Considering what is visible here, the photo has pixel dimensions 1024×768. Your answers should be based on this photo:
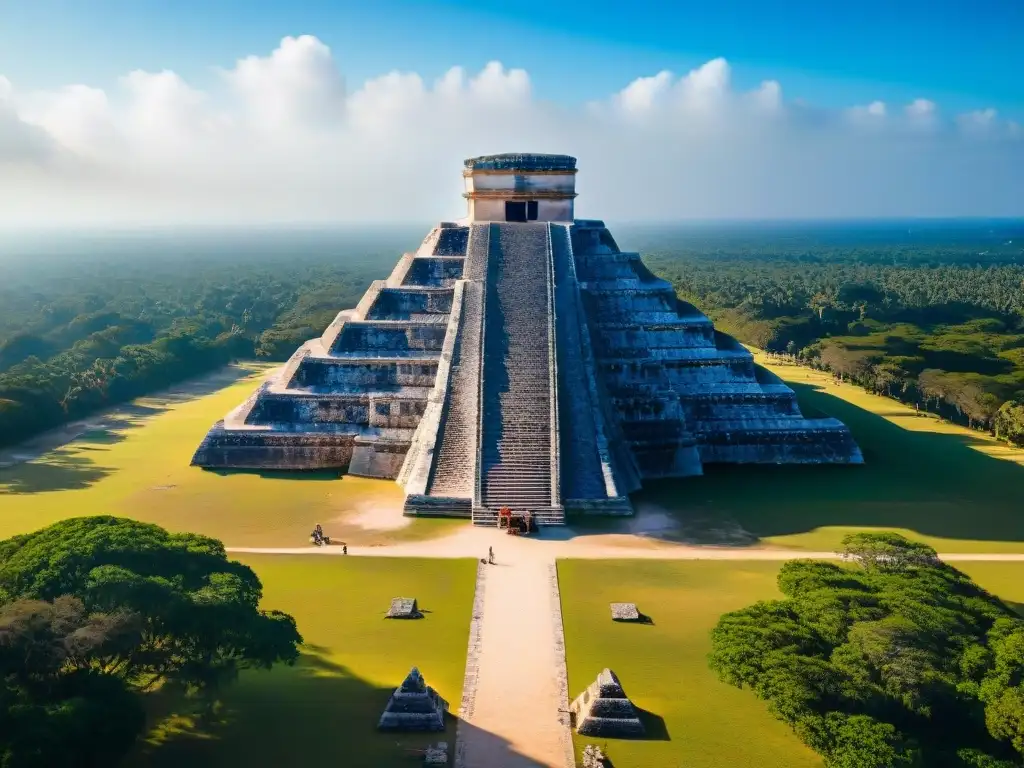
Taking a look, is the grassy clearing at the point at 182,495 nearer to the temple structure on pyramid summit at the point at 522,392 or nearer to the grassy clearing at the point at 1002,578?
the temple structure on pyramid summit at the point at 522,392

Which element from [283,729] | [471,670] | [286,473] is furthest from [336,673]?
[286,473]

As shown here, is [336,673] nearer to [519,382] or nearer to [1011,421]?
[519,382]

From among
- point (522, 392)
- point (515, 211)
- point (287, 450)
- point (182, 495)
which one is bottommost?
point (182, 495)

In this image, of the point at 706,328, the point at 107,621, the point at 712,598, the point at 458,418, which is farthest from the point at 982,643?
the point at 706,328

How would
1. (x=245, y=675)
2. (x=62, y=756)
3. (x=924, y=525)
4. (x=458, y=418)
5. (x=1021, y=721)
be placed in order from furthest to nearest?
(x=458, y=418) → (x=924, y=525) → (x=245, y=675) → (x=1021, y=721) → (x=62, y=756)

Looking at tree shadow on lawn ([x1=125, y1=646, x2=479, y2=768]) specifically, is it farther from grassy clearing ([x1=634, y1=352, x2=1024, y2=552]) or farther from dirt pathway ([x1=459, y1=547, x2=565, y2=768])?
grassy clearing ([x1=634, y1=352, x2=1024, y2=552])

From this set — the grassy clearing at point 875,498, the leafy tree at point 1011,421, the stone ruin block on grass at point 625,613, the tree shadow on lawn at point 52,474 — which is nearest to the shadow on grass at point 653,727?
the stone ruin block on grass at point 625,613

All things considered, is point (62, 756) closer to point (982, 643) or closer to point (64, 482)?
point (982, 643)
